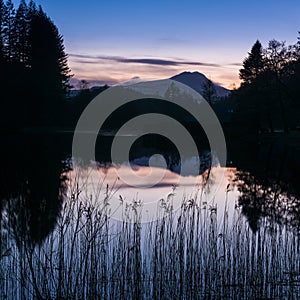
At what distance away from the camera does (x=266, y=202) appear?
1466cm

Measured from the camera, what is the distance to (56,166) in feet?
84.2

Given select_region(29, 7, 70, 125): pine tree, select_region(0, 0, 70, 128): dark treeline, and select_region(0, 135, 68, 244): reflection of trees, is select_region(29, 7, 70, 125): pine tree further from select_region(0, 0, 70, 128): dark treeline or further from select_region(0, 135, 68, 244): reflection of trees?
select_region(0, 135, 68, 244): reflection of trees

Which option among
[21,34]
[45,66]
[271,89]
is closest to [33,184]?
[271,89]

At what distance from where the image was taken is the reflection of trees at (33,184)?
30.0ft

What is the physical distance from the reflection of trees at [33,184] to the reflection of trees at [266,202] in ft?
13.5

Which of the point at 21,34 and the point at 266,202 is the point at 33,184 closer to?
the point at 266,202

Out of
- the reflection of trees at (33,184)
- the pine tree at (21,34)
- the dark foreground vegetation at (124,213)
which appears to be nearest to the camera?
the dark foreground vegetation at (124,213)

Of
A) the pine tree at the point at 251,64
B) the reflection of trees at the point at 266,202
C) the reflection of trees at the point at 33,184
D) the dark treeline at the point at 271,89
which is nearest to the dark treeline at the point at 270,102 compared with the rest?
the dark treeline at the point at 271,89

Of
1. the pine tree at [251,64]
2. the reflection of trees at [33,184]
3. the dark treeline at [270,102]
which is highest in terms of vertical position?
the pine tree at [251,64]

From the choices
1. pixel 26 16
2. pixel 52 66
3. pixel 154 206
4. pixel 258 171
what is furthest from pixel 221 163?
pixel 26 16

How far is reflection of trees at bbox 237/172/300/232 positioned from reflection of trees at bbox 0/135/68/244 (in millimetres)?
4128

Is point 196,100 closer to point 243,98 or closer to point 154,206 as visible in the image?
point 243,98

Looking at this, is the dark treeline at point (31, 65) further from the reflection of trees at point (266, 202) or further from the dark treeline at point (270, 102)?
the reflection of trees at point (266, 202)

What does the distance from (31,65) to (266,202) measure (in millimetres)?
50266
